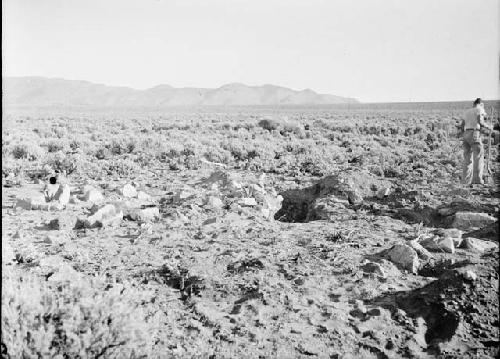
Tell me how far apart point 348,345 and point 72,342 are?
2266mm

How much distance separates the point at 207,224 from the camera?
6.57 metres

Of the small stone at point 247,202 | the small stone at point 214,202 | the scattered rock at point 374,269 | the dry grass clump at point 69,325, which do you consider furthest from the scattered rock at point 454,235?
the dry grass clump at point 69,325

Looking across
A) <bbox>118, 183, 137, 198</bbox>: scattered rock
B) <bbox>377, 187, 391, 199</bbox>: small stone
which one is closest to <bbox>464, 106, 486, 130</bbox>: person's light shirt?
<bbox>377, 187, 391, 199</bbox>: small stone

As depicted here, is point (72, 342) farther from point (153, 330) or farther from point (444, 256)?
point (444, 256)

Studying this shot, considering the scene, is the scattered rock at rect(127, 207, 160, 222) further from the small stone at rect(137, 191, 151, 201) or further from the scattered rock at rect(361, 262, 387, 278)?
the scattered rock at rect(361, 262, 387, 278)

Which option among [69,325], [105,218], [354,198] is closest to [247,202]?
[354,198]

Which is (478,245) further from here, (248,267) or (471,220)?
(248,267)

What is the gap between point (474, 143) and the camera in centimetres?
891

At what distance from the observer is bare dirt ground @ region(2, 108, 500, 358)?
333 cm

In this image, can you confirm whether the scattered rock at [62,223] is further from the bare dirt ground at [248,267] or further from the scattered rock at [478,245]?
the scattered rock at [478,245]

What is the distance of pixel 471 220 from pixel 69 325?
5877 millimetres

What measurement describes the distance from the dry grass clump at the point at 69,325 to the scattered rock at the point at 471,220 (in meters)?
5.13

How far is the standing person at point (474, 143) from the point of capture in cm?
876

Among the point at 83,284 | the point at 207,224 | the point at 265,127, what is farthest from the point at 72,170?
the point at 265,127
